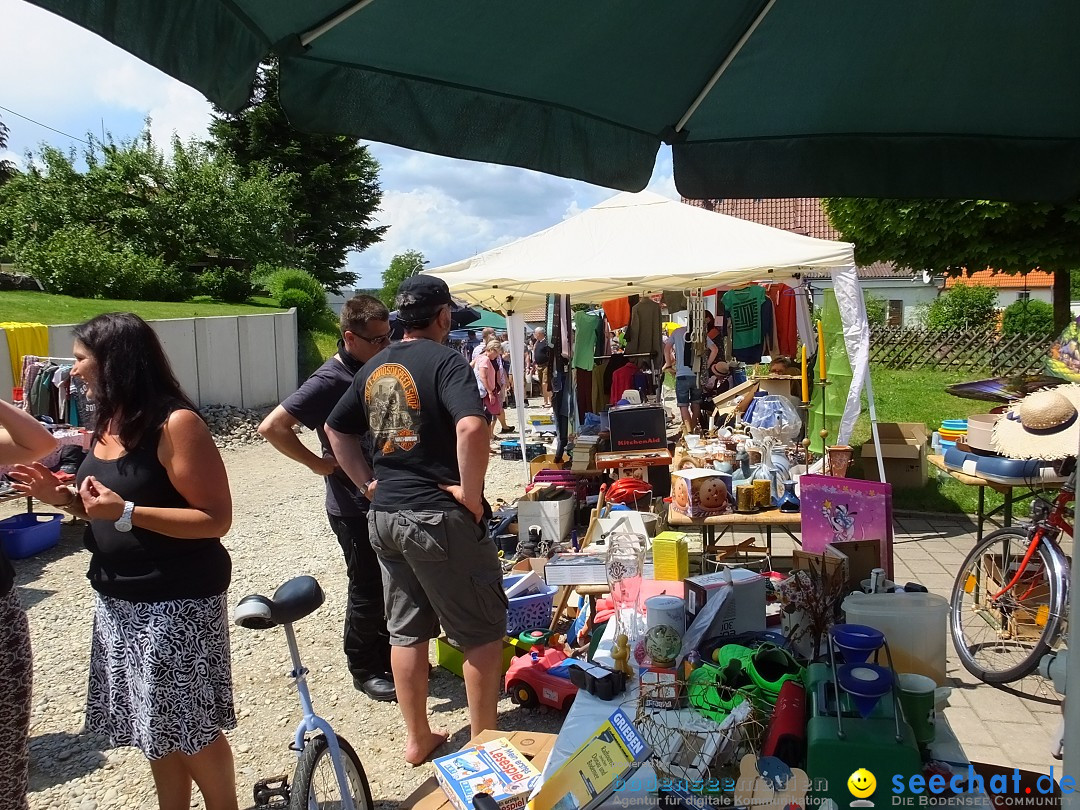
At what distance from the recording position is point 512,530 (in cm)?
628

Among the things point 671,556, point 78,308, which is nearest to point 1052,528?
point 671,556

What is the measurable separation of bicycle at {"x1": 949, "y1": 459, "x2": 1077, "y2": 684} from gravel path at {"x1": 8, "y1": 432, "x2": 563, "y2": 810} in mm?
2247

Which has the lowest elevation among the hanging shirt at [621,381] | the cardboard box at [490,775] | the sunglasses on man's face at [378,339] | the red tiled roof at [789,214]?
the cardboard box at [490,775]

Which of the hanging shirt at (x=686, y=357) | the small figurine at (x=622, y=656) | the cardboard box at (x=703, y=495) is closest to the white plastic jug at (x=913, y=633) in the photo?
the small figurine at (x=622, y=656)

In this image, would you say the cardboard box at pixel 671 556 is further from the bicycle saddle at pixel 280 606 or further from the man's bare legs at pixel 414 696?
the bicycle saddle at pixel 280 606

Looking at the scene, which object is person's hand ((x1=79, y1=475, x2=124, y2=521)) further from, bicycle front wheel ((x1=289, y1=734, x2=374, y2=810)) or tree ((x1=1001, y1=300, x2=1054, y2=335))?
tree ((x1=1001, y1=300, x2=1054, y2=335))

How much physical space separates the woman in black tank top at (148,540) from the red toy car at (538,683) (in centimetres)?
164

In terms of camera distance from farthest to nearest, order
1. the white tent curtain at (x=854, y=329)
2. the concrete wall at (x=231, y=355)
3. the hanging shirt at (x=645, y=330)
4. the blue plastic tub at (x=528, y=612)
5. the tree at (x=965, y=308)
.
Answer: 1. the tree at (x=965, y=308)
2. the concrete wall at (x=231, y=355)
3. the hanging shirt at (x=645, y=330)
4. the white tent curtain at (x=854, y=329)
5. the blue plastic tub at (x=528, y=612)

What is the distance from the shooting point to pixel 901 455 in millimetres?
7207

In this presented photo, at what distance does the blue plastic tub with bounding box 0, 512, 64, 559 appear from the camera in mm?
6406

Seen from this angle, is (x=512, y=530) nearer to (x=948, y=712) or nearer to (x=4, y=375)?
(x=948, y=712)

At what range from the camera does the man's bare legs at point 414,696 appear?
121 inches

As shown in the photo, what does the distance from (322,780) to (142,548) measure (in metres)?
0.93

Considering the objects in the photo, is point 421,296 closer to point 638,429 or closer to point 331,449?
point 331,449
